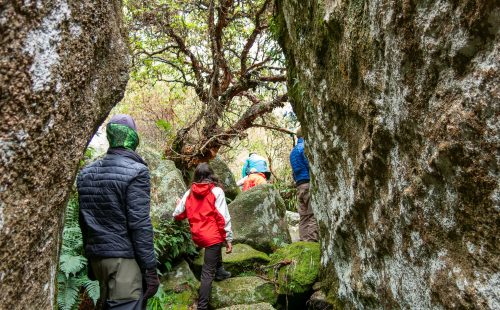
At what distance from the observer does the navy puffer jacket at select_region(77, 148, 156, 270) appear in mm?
3139

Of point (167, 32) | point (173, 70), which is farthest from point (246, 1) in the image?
point (173, 70)

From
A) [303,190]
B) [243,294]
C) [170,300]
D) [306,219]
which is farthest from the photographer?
[306,219]

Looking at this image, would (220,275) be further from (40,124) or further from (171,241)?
(40,124)

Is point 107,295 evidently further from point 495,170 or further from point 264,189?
point 264,189

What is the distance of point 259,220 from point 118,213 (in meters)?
4.63

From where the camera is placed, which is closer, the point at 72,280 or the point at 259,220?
the point at 72,280

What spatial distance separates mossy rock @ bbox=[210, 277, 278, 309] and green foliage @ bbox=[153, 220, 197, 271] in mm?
944

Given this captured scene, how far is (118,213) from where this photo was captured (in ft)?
10.3

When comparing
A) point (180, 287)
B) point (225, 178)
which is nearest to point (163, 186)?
point (180, 287)

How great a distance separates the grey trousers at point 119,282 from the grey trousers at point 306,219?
12.4ft

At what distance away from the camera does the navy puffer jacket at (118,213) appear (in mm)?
3139

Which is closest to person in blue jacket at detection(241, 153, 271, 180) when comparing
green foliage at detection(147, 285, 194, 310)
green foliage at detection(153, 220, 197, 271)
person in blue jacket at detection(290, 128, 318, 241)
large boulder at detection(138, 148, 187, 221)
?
→ large boulder at detection(138, 148, 187, 221)

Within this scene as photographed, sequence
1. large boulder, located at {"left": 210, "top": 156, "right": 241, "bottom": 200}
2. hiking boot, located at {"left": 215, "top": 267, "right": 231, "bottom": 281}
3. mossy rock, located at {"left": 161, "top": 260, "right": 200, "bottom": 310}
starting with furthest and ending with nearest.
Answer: large boulder, located at {"left": 210, "top": 156, "right": 241, "bottom": 200} → hiking boot, located at {"left": 215, "top": 267, "right": 231, "bottom": 281} → mossy rock, located at {"left": 161, "top": 260, "right": 200, "bottom": 310}

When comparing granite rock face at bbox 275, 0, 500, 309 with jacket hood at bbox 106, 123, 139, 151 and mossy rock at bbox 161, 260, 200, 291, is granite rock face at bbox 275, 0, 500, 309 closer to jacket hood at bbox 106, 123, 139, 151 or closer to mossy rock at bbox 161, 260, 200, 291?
jacket hood at bbox 106, 123, 139, 151
